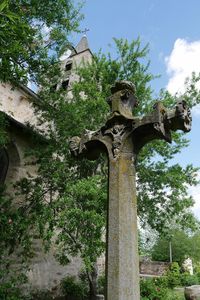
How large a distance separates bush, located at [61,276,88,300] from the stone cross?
9834mm

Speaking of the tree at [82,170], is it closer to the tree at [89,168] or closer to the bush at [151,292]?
the tree at [89,168]

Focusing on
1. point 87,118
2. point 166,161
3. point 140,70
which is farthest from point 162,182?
point 140,70

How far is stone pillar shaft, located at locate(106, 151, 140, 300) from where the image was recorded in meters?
2.74

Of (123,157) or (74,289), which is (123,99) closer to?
(123,157)

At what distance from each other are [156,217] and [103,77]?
5.55 meters

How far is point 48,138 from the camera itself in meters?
11.2

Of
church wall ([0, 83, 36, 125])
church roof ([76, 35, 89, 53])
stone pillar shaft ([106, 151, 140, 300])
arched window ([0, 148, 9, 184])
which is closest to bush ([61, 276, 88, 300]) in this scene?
arched window ([0, 148, 9, 184])

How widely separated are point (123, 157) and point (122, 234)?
826mm

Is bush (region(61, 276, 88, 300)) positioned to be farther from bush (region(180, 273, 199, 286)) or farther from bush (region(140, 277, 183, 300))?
bush (region(180, 273, 199, 286))

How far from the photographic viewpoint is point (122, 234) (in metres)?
2.92

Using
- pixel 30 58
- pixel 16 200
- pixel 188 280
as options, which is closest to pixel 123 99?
pixel 30 58

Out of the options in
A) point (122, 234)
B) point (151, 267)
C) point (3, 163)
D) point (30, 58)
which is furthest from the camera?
point (151, 267)

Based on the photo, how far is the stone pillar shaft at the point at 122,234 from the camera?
9.00ft

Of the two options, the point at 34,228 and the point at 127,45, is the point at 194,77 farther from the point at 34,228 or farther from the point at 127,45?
the point at 34,228
